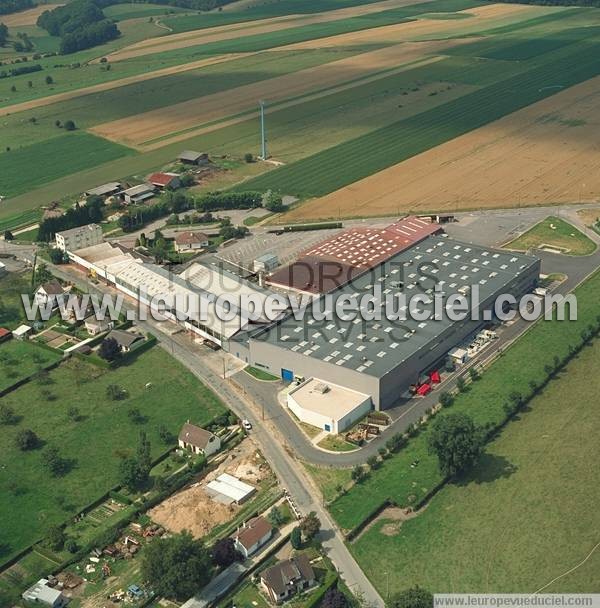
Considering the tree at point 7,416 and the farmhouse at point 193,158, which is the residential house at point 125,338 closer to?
the tree at point 7,416

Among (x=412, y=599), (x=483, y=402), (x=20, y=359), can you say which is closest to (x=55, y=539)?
(x=412, y=599)

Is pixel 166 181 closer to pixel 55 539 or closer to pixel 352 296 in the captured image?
pixel 352 296

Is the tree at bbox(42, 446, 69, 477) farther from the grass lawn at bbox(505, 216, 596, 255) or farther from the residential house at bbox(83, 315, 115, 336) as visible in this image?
the grass lawn at bbox(505, 216, 596, 255)

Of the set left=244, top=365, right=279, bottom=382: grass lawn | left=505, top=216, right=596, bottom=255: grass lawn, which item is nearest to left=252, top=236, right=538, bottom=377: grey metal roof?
left=244, top=365, right=279, bottom=382: grass lawn

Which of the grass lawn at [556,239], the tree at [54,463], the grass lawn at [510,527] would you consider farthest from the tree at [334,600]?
the grass lawn at [556,239]

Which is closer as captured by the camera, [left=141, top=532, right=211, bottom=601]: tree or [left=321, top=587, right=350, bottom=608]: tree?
[left=321, top=587, right=350, bottom=608]: tree

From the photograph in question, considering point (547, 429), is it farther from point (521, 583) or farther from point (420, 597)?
point (420, 597)
